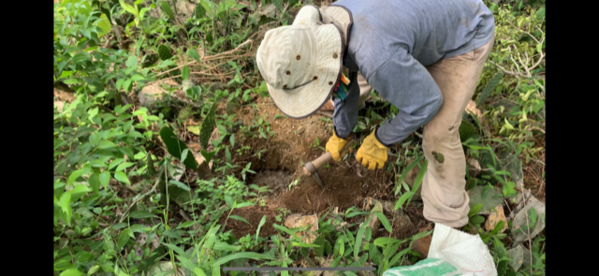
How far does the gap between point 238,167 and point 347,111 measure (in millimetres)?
678

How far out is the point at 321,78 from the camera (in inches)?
50.1

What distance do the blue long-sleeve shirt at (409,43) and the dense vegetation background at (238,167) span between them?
37cm

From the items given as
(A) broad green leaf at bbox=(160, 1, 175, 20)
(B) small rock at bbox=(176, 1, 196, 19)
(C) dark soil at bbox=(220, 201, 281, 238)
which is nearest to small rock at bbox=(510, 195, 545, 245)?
(C) dark soil at bbox=(220, 201, 281, 238)

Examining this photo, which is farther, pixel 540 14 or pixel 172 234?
pixel 540 14

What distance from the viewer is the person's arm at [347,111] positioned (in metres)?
1.70

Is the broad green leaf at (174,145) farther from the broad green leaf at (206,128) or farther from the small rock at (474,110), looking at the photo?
the small rock at (474,110)

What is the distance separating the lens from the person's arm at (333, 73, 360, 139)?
170 cm

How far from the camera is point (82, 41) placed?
167 centimetres

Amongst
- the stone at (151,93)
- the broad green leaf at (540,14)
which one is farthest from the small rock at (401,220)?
the broad green leaf at (540,14)

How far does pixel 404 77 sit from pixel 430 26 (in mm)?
245

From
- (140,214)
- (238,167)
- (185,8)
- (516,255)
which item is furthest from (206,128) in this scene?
(516,255)

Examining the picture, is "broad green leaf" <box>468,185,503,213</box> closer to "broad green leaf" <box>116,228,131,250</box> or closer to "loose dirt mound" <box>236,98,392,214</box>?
"loose dirt mound" <box>236,98,392,214</box>

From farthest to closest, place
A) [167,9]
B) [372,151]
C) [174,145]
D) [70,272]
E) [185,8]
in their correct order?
[185,8], [167,9], [174,145], [372,151], [70,272]

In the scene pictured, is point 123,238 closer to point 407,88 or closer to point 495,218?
point 407,88
